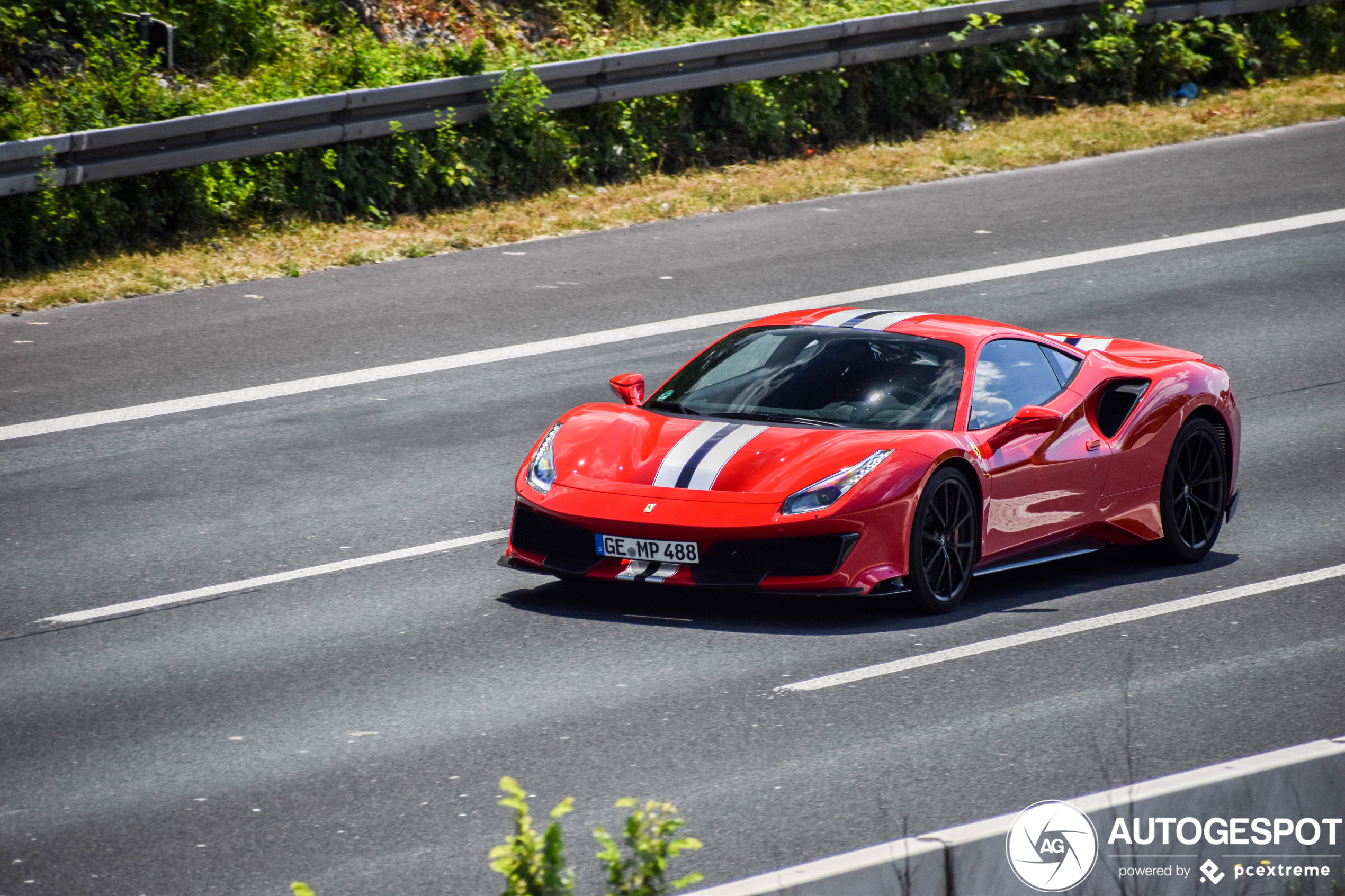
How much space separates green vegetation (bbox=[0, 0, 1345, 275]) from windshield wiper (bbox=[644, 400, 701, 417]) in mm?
7583

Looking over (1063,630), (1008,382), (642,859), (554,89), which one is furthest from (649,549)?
(554,89)

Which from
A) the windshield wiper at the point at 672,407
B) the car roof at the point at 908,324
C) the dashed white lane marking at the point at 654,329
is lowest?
the dashed white lane marking at the point at 654,329

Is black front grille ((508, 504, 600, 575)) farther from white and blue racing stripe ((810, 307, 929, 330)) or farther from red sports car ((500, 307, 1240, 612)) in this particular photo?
white and blue racing stripe ((810, 307, 929, 330))

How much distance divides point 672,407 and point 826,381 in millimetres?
786

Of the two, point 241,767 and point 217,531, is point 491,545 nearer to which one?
point 217,531

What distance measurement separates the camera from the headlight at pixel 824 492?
759 centimetres

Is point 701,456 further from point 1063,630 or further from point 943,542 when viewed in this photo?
point 1063,630

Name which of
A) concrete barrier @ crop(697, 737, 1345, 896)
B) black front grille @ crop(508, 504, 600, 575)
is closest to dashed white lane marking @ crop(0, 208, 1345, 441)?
black front grille @ crop(508, 504, 600, 575)

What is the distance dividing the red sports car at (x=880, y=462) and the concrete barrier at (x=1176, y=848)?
10.4 feet

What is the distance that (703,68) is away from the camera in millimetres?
17953

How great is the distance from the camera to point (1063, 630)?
786 centimetres

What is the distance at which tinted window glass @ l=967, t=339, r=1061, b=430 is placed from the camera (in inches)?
331

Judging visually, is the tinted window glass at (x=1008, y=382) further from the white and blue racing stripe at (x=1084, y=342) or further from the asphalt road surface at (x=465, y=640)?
the asphalt road surface at (x=465, y=640)

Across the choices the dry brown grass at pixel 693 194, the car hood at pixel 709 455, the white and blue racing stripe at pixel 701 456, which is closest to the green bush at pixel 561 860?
the car hood at pixel 709 455
